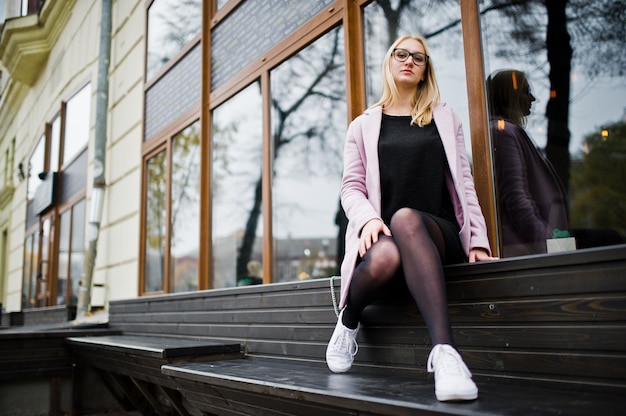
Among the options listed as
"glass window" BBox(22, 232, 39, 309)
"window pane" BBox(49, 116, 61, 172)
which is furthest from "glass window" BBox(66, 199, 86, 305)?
"glass window" BBox(22, 232, 39, 309)

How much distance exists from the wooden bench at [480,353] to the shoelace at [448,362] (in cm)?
8

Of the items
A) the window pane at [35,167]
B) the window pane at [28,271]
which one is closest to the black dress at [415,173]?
the window pane at [35,167]

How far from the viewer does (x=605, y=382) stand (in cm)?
148

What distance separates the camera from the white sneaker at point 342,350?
83.9 inches

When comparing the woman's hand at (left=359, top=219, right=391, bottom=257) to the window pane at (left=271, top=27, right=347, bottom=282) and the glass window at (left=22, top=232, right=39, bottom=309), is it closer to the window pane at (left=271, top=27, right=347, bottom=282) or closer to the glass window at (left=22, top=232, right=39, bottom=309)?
the window pane at (left=271, top=27, right=347, bottom=282)

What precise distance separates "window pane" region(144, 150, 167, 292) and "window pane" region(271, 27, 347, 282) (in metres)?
1.27

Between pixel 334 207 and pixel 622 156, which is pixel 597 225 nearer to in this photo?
pixel 622 156

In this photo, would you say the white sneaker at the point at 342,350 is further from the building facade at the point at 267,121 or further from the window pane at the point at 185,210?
the window pane at the point at 185,210

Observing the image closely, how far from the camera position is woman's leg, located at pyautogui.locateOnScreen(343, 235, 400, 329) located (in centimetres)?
187

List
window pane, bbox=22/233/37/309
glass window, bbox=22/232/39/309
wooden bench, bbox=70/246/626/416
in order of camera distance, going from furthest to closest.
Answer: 1. window pane, bbox=22/233/37/309
2. glass window, bbox=22/232/39/309
3. wooden bench, bbox=70/246/626/416

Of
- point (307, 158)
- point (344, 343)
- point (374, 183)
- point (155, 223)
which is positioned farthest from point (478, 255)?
point (155, 223)

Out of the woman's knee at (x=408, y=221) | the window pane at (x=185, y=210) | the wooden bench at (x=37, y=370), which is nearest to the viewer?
the woman's knee at (x=408, y=221)

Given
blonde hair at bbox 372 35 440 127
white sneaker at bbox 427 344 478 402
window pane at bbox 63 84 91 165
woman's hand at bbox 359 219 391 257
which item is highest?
window pane at bbox 63 84 91 165

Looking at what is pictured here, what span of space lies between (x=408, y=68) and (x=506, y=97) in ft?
2.80
